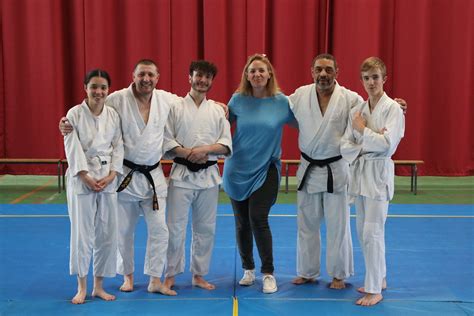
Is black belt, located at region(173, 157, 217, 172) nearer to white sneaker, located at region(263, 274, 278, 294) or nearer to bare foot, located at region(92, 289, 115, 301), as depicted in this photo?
white sneaker, located at region(263, 274, 278, 294)

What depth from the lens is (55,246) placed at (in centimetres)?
456

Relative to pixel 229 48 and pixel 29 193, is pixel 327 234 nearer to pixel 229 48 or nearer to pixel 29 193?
pixel 29 193

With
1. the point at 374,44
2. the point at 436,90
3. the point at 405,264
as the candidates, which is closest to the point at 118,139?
the point at 405,264

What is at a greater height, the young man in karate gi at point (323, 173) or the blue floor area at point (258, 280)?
the young man in karate gi at point (323, 173)

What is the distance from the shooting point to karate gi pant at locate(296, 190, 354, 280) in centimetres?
360

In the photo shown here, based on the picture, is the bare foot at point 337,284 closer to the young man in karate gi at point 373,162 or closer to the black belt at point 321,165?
the young man in karate gi at point 373,162

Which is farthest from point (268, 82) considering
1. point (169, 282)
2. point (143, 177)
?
point (169, 282)

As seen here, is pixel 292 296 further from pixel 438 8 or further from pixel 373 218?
pixel 438 8

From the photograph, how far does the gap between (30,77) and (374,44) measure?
5.37 metres

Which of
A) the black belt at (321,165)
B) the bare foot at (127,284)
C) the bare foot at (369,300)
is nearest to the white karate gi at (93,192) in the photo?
the bare foot at (127,284)

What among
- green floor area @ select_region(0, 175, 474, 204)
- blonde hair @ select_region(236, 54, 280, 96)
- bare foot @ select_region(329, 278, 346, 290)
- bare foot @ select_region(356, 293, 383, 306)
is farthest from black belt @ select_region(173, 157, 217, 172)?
green floor area @ select_region(0, 175, 474, 204)

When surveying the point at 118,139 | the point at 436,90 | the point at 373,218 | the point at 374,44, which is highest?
the point at 374,44

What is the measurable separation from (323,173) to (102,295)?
164 centimetres

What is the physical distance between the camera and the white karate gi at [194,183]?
11.5ft
